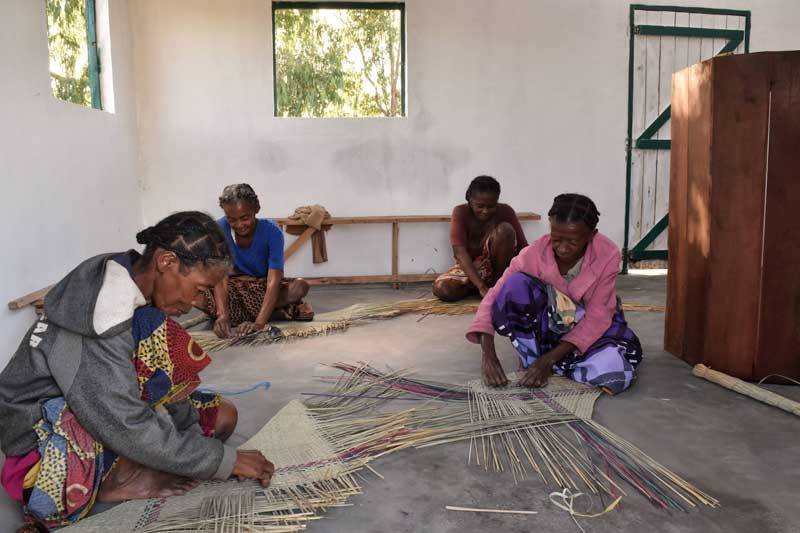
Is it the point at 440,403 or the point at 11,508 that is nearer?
the point at 11,508

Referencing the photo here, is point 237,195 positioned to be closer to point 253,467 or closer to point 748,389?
point 253,467

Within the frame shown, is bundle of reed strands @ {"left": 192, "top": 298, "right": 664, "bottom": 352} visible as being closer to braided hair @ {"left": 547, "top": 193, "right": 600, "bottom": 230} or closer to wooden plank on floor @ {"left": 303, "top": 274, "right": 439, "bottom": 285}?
wooden plank on floor @ {"left": 303, "top": 274, "right": 439, "bottom": 285}

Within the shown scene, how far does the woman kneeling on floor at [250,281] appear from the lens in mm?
3420

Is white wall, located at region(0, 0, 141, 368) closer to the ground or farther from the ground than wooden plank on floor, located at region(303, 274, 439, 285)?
farther from the ground

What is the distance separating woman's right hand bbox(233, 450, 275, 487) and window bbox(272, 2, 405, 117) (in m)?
4.10

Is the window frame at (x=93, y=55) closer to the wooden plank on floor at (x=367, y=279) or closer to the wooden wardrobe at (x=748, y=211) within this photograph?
the wooden plank on floor at (x=367, y=279)

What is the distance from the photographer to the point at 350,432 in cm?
213

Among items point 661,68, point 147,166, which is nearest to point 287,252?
point 147,166

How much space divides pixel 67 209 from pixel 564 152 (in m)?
3.95

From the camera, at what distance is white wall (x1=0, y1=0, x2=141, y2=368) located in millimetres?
3057

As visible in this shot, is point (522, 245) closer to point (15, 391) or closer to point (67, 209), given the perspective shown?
point (67, 209)

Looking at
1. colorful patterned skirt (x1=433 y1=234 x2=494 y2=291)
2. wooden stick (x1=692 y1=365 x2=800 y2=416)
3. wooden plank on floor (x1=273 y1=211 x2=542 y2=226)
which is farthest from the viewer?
wooden plank on floor (x1=273 y1=211 x2=542 y2=226)

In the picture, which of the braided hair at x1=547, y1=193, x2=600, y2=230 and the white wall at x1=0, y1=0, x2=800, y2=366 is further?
the white wall at x1=0, y1=0, x2=800, y2=366

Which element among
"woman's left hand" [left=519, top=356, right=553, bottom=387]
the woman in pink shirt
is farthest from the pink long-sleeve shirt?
"woman's left hand" [left=519, top=356, right=553, bottom=387]
